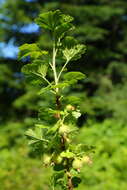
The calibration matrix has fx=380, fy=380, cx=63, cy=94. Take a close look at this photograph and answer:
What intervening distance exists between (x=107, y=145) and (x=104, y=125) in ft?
4.74

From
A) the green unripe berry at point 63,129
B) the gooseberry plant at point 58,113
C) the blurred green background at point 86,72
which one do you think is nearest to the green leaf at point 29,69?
the gooseberry plant at point 58,113

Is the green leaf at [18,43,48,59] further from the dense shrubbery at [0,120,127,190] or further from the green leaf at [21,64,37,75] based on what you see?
the dense shrubbery at [0,120,127,190]

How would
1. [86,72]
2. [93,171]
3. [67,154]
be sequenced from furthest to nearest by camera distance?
[86,72], [93,171], [67,154]

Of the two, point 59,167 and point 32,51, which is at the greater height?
point 32,51

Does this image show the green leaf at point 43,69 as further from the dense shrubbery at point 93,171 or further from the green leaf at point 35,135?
the dense shrubbery at point 93,171

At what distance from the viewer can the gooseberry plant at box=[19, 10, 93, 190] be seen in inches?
20.7

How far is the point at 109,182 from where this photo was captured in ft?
16.7

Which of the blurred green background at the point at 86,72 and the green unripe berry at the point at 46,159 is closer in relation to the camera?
the green unripe berry at the point at 46,159

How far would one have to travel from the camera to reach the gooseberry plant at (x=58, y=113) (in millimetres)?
525

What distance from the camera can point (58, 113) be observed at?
54cm

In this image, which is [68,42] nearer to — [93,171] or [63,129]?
[63,129]

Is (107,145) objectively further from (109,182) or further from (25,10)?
(25,10)

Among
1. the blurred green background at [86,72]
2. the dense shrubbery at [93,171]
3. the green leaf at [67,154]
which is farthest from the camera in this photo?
the blurred green background at [86,72]

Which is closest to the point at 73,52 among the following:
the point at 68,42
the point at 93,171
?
the point at 68,42
